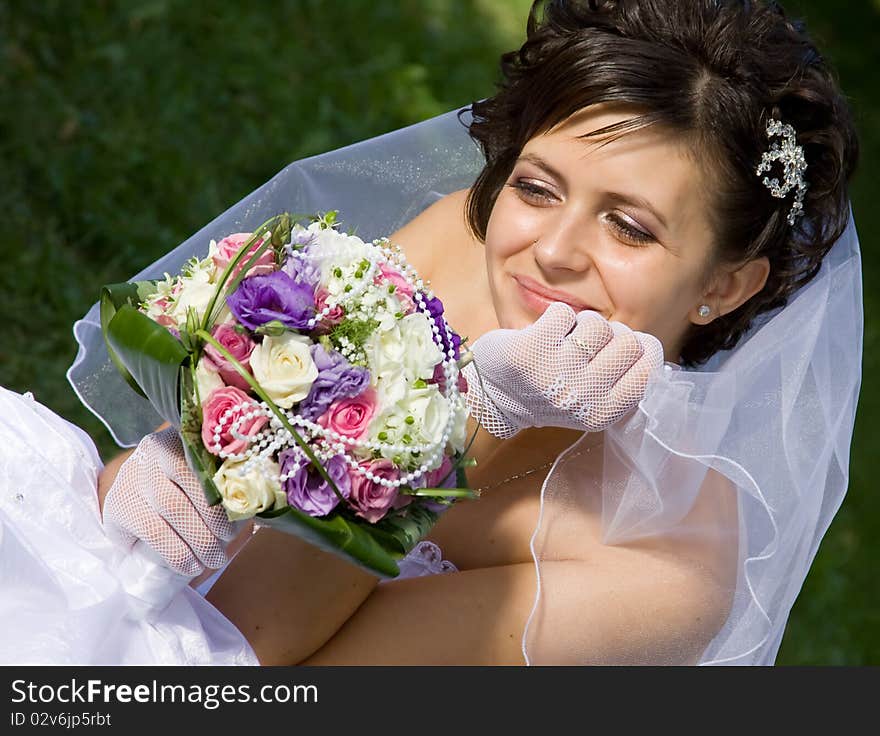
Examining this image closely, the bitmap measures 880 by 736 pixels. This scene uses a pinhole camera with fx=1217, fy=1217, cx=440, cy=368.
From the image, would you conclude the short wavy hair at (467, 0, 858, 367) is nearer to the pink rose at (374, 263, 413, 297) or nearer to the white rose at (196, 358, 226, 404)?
the pink rose at (374, 263, 413, 297)

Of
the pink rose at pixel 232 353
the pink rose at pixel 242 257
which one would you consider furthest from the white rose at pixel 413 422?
the pink rose at pixel 242 257

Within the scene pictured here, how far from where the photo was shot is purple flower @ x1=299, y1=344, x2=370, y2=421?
2.10m

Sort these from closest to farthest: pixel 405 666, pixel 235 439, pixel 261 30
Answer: pixel 235 439 → pixel 405 666 → pixel 261 30

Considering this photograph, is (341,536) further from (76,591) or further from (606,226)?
(606,226)

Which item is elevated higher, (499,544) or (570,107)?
(570,107)

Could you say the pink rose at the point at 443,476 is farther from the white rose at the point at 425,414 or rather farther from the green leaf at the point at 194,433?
the green leaf at the point at 194,433

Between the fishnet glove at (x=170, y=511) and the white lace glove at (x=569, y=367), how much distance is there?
2.07 ft

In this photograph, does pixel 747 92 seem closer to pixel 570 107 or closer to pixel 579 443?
pixel 570 107

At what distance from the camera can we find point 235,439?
210 centimetres

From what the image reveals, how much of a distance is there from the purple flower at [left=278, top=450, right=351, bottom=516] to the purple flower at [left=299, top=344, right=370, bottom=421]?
83 mm

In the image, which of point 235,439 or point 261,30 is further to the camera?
point 261,30

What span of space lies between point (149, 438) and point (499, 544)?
0.94m

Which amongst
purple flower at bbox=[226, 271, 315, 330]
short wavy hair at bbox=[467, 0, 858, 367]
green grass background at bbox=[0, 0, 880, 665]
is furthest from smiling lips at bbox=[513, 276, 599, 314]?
green grass background at bbox=[0, 0, 880, 665]

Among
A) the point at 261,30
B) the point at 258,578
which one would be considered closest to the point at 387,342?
the point at 258,578
